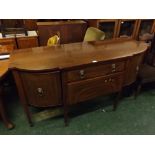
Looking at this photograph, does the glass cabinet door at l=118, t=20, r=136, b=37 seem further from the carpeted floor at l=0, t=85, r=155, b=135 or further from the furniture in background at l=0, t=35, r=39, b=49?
the furniture in background at l=0, t=35, r=39, b=49

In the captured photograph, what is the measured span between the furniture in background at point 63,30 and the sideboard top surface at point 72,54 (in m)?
0.80

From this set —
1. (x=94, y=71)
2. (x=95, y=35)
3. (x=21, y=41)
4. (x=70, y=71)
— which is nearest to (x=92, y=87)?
(x=94, y=71)

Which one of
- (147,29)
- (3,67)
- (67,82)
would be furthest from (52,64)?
(147,29)

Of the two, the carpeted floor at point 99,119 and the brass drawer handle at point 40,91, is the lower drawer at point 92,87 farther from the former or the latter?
the carpeted floor at point 99,119

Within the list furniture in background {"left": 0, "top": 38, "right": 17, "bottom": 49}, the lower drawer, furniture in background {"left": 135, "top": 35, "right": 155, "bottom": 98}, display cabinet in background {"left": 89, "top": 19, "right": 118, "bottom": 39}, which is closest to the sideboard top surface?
the lower drawer

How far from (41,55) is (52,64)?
9.1 inches

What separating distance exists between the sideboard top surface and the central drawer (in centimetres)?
6

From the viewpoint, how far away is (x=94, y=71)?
138 cm

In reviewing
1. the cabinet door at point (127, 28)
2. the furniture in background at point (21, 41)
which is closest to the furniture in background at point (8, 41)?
the furniture in background at point (21, 41)

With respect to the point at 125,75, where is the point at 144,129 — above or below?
below

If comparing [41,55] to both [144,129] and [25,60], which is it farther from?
[144,129]

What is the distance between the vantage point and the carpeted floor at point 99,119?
161 cm

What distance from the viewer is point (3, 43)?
2111mm

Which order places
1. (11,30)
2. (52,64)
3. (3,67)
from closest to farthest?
(52,64), (3,67), (11,30)
